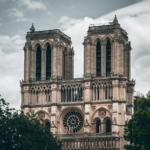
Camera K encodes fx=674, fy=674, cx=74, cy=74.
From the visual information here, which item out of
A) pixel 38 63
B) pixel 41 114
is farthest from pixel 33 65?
pixel 41 114

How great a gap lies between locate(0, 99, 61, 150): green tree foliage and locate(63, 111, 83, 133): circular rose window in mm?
22000

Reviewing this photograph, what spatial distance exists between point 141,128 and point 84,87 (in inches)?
904

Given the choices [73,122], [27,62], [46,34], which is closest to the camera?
[73,122]

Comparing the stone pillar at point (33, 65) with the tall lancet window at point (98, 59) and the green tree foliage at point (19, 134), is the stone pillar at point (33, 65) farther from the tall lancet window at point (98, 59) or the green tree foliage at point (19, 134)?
the green tree foliage at point (19, 134)

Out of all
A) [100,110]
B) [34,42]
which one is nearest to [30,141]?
[100,110]

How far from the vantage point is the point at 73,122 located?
437 ft

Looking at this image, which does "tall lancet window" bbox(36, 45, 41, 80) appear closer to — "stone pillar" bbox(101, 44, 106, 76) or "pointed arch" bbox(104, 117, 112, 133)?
"stone pillar" bbox(101, 44, 106, 76)

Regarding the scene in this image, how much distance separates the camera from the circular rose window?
132500mm

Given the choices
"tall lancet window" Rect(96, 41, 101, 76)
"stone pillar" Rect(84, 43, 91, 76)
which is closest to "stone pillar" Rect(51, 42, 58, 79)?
"stone pillar" Rect(84, 43, 91, 76)

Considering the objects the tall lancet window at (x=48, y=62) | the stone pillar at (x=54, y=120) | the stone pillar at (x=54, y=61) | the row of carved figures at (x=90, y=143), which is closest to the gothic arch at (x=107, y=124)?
the row of carved figures at (x=90, y=143)

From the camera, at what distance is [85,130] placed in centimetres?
12862

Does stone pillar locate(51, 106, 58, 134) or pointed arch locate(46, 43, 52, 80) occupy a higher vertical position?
pointed arch locate(46, 43, 52, 80)

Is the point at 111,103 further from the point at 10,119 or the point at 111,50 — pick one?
the point at 10,119

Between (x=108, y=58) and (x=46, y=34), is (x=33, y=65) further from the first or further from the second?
(x=108, y=58)
